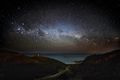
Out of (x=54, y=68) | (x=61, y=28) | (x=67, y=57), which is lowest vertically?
(x=54, y=68)

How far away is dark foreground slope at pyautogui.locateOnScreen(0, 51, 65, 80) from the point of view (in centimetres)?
230

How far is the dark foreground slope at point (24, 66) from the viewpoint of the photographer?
2.30m

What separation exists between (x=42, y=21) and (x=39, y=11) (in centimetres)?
10

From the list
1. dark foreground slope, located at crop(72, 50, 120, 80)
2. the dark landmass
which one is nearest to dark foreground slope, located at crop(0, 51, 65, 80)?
the dark landmass

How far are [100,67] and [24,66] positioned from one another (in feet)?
2.43

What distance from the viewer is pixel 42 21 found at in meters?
2.38

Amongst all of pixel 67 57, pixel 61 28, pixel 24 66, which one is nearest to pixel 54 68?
pixel 67 57

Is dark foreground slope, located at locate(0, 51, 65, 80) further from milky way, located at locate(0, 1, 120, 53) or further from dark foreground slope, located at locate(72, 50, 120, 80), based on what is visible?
dark foreground slope, located at locate(72, 50, 120, 80)

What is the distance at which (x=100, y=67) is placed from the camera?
239cm

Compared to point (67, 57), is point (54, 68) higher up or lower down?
lower down

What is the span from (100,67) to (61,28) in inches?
21.4

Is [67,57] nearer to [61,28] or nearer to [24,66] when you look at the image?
[61,28]

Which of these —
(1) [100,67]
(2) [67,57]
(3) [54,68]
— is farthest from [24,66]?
(1) [100,67]

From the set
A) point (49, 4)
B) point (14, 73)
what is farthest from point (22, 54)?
point (49, 4)
